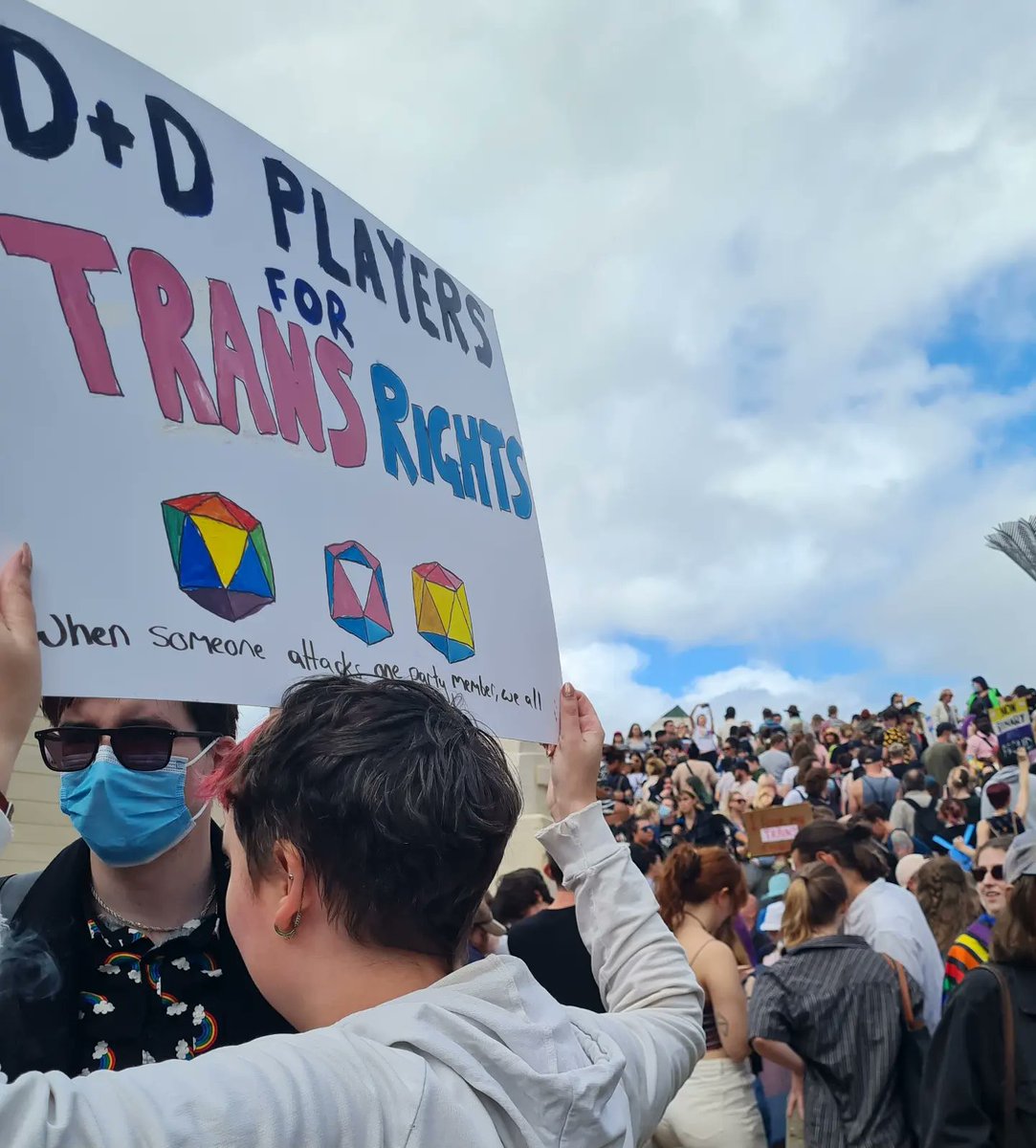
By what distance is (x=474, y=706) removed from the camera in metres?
2.26

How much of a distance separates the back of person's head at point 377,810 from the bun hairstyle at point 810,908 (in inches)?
146

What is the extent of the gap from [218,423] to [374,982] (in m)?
1.01

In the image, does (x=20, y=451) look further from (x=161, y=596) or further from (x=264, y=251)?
(x=264, y=251)

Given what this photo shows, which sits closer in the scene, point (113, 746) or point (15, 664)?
point (15, 664)

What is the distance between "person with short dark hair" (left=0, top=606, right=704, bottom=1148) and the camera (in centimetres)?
101

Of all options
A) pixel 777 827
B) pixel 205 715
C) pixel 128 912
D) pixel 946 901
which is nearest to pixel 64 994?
pixel 128 912

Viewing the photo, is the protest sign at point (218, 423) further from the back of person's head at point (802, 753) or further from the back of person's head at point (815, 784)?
the back of person's head at point (802, 753)

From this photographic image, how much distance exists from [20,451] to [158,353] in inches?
12.8

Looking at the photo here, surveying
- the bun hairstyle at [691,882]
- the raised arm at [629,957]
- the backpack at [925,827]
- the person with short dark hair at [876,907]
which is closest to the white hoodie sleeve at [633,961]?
the raised arm at [629,957]

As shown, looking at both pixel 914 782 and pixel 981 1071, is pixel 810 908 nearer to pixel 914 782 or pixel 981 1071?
pixel 981 1071

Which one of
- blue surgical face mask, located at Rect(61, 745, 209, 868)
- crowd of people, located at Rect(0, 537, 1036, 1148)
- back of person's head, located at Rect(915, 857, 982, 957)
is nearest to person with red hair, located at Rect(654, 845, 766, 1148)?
crowd of people, located at Rect(0, 537, 1036, 1148)

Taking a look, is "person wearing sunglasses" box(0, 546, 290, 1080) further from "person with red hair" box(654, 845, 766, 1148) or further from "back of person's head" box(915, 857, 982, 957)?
"back of person's head" box(915, 857, 982, 957)

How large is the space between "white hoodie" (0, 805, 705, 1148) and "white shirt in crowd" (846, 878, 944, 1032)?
3.43m

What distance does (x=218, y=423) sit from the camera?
1897 millimetres
